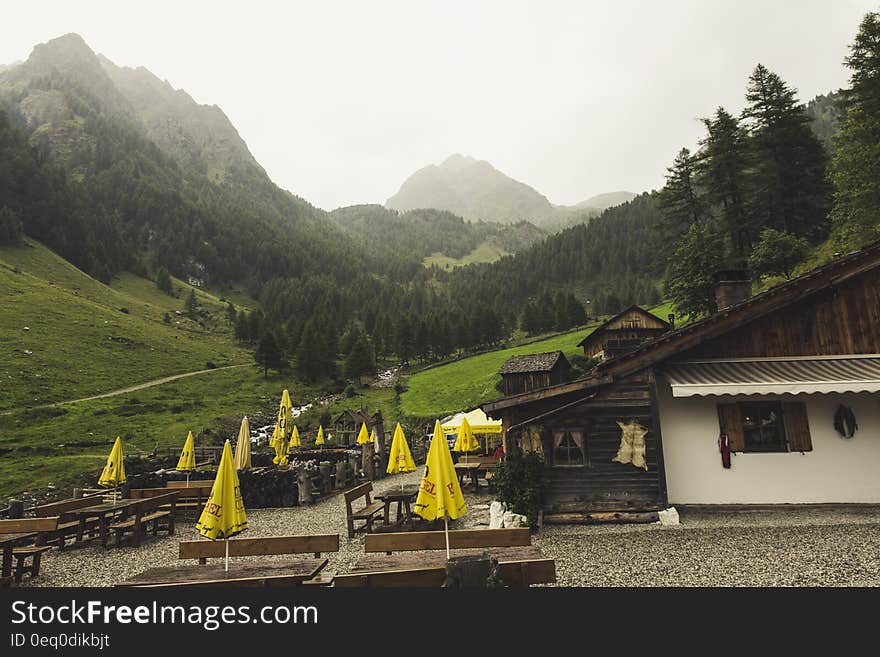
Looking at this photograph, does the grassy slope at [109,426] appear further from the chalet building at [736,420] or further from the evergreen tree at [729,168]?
the evergreen tree at [729,168]

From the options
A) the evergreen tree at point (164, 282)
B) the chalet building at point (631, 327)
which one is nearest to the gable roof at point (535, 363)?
the chalet building at point (631, 327)

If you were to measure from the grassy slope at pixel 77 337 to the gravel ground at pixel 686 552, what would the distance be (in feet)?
119

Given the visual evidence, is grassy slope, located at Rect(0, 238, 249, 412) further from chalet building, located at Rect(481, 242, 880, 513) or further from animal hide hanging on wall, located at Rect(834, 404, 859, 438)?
animal hide hanging on wall, located at Rect(834, 404, 859, 438)

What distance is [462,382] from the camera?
54.9m

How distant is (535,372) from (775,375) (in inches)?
959

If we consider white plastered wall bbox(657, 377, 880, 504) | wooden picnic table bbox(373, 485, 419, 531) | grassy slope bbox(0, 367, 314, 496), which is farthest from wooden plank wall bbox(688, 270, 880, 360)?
grassy slope bbox(0, 367, 314, 496)

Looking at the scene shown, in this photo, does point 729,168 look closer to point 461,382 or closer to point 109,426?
point 461,382

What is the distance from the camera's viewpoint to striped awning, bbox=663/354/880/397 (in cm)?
1075

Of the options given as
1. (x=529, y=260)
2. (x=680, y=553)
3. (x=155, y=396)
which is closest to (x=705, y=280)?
(x=680, y=553)

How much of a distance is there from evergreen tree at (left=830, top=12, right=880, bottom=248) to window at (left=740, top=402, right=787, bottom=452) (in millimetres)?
18301

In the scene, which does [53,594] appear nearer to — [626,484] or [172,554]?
[172,554]

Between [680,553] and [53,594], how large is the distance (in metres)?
10.2

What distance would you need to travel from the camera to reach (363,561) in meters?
6.21

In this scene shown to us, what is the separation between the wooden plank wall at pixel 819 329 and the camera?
492 inches
